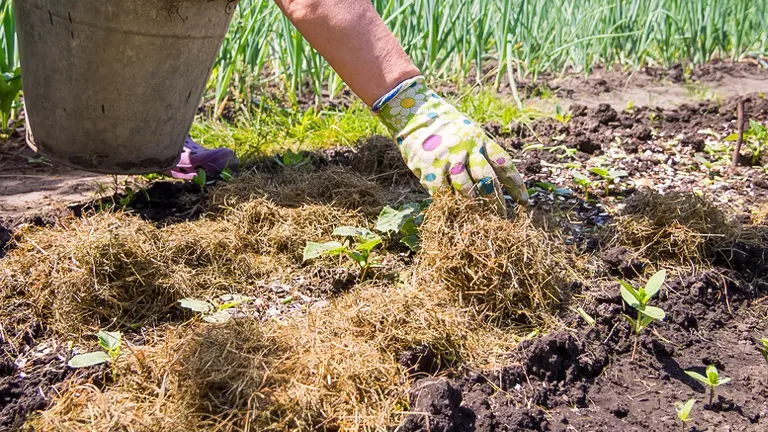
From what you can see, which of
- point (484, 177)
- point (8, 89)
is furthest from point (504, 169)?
point (8, 89)

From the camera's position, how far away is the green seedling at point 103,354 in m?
1.26

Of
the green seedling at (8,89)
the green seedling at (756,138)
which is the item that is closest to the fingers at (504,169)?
the green seedling at (756,138)

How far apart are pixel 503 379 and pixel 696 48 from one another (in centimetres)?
341

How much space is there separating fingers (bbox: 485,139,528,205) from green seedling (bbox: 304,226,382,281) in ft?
1.08

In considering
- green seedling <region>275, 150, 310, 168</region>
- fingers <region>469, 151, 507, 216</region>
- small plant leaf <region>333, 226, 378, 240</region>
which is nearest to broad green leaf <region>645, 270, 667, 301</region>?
fingers <region>469, 151, 507, 216</region>

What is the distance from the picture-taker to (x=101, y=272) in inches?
58.8

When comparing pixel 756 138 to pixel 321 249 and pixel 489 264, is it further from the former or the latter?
pixel 321 249

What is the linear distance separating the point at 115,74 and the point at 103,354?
0.84 m

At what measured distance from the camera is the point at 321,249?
5.55ft

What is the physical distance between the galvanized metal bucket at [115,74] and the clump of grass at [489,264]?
0.80m

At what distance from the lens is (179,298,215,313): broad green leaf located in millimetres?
1426

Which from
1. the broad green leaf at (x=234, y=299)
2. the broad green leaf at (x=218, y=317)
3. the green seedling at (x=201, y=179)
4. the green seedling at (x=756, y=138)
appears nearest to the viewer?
the broad green leaf at (x=218, y=317)

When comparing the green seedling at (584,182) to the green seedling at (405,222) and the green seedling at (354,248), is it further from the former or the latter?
the green seedling at (354,248)

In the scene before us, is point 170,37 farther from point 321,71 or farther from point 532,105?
point 532,105
